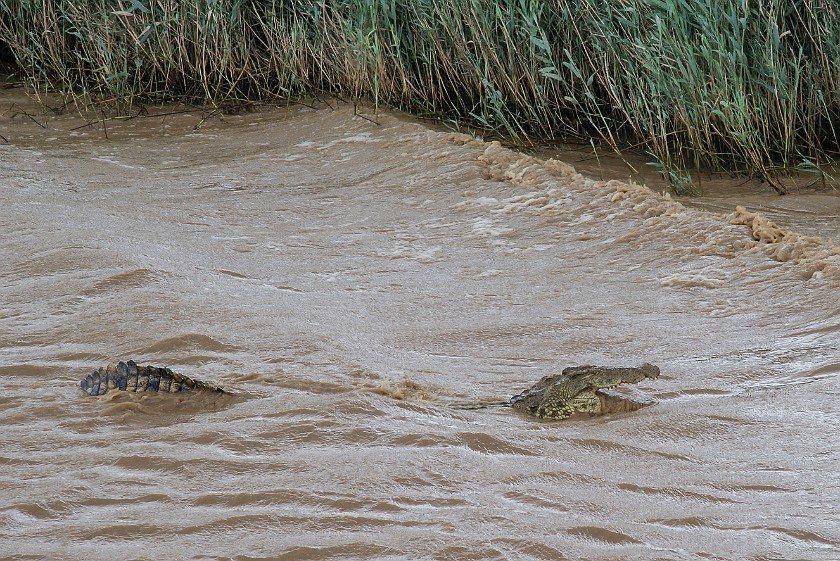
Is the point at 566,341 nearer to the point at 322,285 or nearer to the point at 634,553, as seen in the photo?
the point at 322,285

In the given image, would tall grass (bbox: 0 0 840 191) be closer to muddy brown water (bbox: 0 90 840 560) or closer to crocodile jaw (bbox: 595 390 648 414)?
muddy brown water (bbox: 0 90 840 560)

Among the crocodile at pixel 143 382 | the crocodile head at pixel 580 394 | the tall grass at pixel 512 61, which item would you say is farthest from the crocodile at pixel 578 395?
the tall grass at pixel 512 61

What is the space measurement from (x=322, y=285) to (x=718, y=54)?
3151mm

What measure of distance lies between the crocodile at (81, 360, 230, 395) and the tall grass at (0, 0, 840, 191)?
157 inches

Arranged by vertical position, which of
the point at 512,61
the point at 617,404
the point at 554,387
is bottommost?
the point at 617,404

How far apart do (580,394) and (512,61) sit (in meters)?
4.23

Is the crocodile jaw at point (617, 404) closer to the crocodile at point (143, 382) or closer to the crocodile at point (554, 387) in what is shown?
the crocodile at point (554, 387)

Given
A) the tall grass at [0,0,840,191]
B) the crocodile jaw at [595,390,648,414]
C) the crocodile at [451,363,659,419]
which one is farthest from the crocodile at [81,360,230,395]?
the tall grass at [0,0,840,191]

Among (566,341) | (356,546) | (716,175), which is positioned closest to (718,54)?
(716,175)

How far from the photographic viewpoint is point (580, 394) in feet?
10.6

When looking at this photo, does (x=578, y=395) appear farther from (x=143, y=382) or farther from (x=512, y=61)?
(x=512, y=61)

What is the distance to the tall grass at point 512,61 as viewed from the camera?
20.4 feet

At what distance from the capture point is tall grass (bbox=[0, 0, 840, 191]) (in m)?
6.21

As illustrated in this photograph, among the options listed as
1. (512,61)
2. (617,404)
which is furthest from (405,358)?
(512,61)
